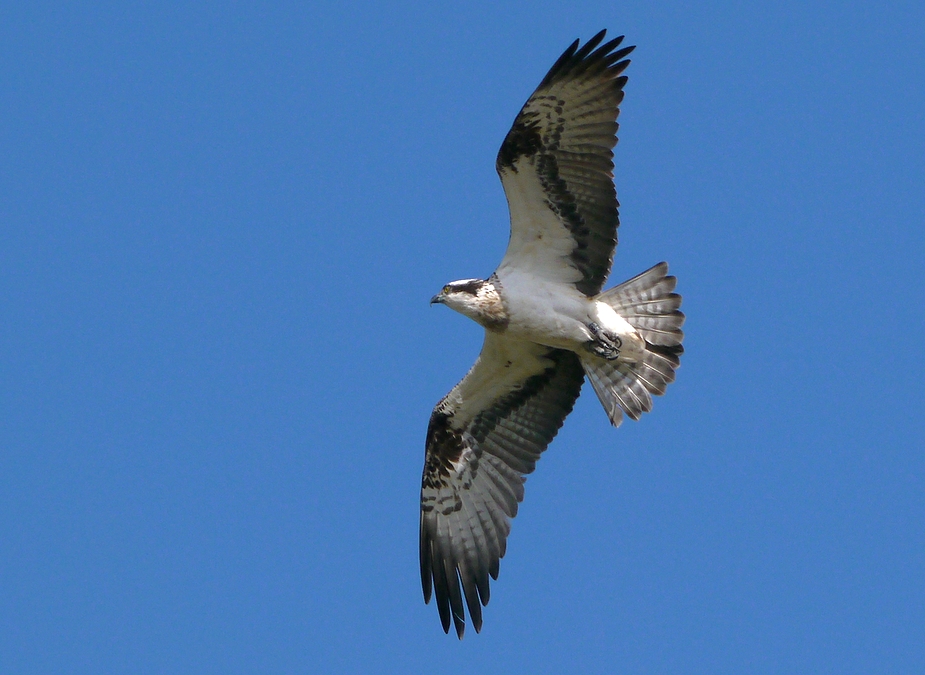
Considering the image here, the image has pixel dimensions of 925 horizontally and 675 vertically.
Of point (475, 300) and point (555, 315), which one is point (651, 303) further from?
point (475, 300)

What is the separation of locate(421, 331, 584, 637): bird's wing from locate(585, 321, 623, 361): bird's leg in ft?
1.81

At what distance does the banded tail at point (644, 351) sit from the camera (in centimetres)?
1105

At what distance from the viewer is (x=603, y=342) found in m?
11.0

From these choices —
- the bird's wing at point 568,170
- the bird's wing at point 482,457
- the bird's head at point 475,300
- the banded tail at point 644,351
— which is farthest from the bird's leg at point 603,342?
the bird's head at point 475,300

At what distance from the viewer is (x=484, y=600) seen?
38.1 feet

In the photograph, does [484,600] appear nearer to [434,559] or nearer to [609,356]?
[434,559]

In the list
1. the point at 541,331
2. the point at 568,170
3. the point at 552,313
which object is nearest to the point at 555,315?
the point at 552,313

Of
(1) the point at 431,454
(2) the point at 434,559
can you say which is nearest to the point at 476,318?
Answer: (1) the point at 431,454

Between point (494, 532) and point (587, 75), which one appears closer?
point (587, 75)

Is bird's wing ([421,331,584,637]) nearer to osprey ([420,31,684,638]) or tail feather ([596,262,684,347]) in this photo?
osprey ([420,31,684,638])

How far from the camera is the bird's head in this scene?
10.8m

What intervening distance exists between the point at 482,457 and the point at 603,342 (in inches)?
66.0

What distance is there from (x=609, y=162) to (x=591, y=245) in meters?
0.78

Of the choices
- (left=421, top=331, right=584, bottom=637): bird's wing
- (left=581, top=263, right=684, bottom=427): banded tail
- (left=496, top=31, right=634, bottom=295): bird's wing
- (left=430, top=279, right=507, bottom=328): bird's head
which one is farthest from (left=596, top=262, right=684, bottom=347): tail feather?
(left=430, top=279, right=507, bottom=328): bird's head
